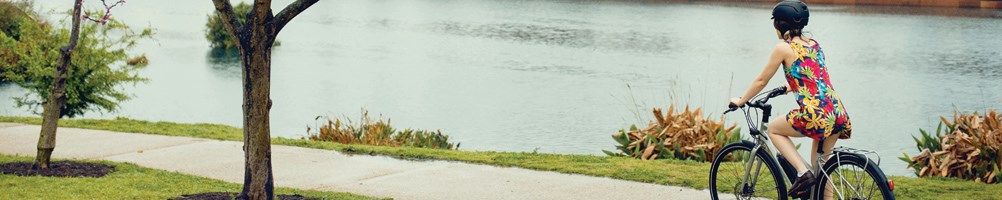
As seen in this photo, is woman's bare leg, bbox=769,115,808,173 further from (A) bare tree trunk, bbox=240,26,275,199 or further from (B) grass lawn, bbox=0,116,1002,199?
(A) bare tree trunk, bbox=240,26,275,199

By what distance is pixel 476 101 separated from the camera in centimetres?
2841

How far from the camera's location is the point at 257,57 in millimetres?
7848

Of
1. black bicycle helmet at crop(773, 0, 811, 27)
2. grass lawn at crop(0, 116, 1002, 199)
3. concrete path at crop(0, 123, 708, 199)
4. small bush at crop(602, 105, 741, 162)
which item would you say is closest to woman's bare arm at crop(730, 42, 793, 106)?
black bicycle helmet at crop(773, 0, 811, 27)

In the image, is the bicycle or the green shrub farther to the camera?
the green shrub

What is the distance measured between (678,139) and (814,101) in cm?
628

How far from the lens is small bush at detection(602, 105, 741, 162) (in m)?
13.0

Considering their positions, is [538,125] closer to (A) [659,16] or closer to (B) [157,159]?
(B) [157,159]

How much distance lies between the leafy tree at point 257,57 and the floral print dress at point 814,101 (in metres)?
3.06

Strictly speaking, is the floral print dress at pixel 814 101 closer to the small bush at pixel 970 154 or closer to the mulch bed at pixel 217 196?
the mulch bed at pixel 217 196

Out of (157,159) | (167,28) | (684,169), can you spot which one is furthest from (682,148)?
(167,28)

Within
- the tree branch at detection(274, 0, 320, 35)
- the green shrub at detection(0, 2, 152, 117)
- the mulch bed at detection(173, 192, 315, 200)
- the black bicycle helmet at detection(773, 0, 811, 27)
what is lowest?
the mulch bed at detection(173, 192, 315, 200)

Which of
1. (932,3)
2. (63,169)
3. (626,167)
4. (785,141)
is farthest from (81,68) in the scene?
(932,3)

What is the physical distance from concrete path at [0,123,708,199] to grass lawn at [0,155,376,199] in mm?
369

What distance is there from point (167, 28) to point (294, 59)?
53.8 feet
